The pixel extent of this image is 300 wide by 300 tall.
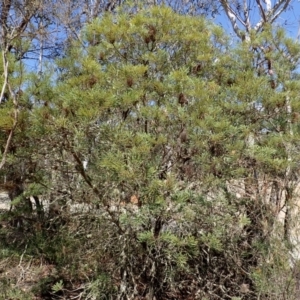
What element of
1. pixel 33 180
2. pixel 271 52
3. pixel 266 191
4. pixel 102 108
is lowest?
pixel 33 180

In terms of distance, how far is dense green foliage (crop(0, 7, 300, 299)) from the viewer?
392 centimetres

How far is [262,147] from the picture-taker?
166 inches

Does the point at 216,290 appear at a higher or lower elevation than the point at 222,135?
lower

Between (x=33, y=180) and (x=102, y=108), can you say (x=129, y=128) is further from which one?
(x=33, y=180)

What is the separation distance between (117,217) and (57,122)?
1156 millimetres

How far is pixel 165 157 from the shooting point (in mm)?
4277

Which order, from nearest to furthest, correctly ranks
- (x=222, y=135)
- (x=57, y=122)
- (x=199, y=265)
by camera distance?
(x=57, y=122) < (x=222, y=135) < (x=199, y=265)

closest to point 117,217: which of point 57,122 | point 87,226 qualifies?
point 87,226

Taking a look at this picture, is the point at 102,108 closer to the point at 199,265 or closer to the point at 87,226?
the point at 87,226

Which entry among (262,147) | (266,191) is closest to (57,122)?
(262,147)

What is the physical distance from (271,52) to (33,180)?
9.41 ft

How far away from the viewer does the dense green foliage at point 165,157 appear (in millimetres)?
3920

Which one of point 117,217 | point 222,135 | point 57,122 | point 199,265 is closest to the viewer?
point 57,122

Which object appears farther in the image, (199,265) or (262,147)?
(199,265)
